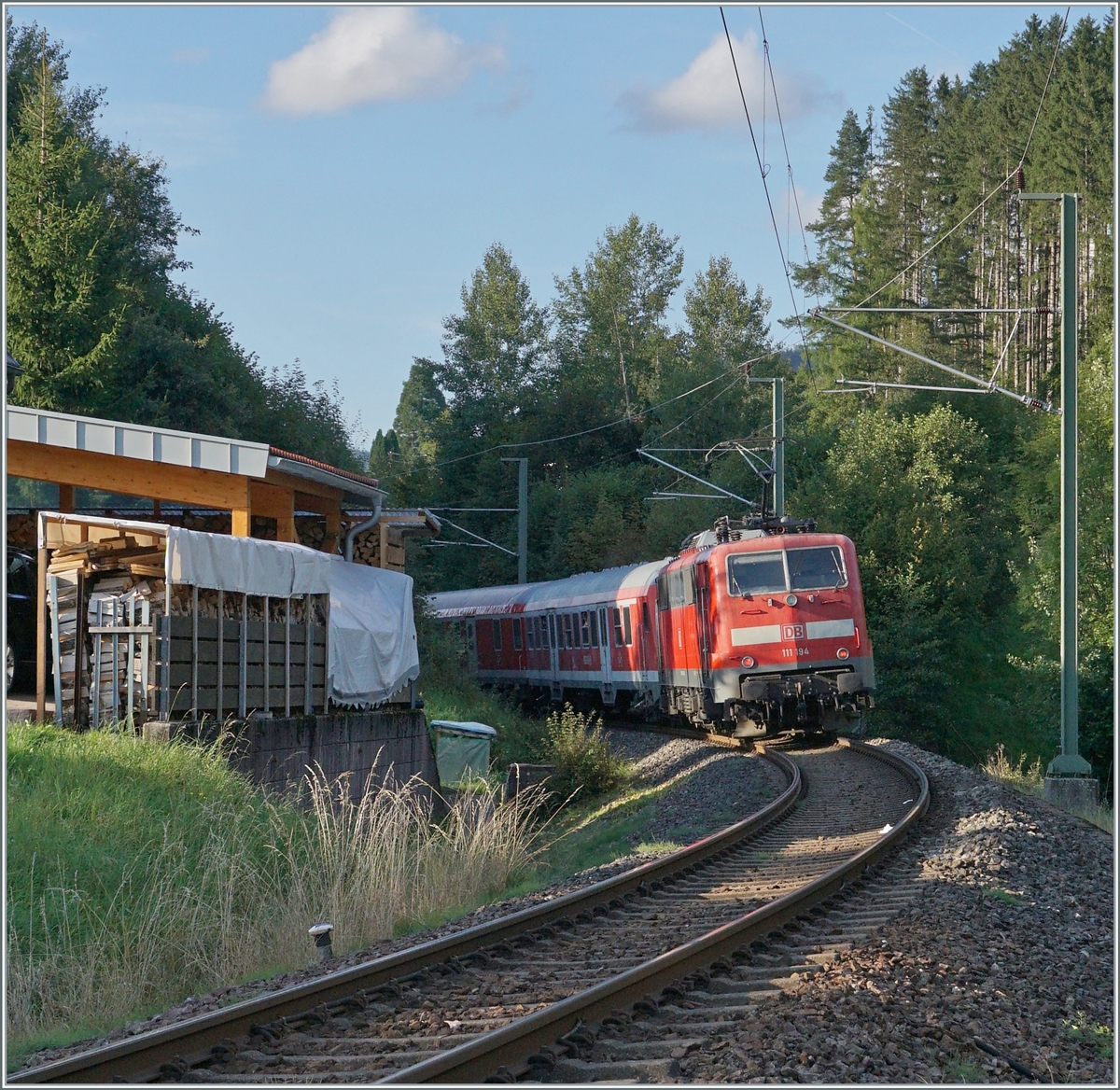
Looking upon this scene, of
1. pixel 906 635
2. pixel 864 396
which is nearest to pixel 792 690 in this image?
pixel 906 635

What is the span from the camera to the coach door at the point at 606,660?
27.5 metres

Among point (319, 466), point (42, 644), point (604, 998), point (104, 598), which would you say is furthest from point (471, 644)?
point (604, 998)

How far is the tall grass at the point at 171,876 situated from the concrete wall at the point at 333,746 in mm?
693

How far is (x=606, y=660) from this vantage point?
2773 cm

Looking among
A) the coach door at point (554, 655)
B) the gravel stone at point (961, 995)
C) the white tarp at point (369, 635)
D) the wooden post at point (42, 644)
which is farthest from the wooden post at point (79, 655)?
the coach door at point (554, 655)

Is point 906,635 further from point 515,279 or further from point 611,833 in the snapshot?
point 515,279

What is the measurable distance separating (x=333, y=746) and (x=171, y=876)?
6438mm

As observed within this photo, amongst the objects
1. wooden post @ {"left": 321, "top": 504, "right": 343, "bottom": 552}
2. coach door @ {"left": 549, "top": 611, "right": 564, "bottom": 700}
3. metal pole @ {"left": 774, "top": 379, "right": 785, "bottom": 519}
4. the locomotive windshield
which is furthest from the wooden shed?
coach door @ {"left": 549, "top": 611, "right": 564, "bottom": 700}

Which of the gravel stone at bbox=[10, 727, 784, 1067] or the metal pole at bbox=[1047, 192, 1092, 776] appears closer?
the gravel stone at bbox=[10, 727, 784, 1067]

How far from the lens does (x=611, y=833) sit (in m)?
15.1

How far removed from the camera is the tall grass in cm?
795

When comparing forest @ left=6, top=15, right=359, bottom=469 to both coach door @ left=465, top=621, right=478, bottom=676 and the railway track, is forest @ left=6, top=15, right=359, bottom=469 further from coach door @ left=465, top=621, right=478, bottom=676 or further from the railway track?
the railway track

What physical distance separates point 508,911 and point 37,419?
9.73 m

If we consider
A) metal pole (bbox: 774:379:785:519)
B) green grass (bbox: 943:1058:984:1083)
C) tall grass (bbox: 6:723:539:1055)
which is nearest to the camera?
green grass (bbox: 943:1058:984:1083)
